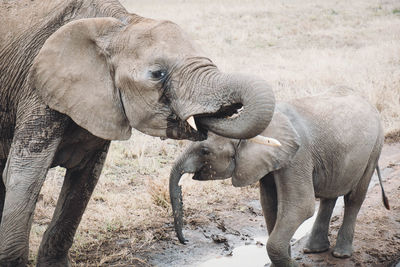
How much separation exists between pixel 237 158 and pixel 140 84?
1.30 metres

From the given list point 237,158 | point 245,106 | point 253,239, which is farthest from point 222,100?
point 253,239

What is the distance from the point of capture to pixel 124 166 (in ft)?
26.1

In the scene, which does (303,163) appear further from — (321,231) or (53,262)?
(53,262)

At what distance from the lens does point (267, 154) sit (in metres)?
4.67

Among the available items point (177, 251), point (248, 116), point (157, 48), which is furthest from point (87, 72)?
point (177, 251)

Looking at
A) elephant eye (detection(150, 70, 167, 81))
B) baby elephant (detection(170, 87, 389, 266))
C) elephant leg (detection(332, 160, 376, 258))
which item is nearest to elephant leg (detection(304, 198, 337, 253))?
baby elephant (detection(170, 87, 389, 266))

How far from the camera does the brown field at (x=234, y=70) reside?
6.09 metres

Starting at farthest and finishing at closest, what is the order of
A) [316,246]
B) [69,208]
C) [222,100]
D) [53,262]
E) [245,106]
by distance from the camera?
[316,246] → [53,262] → [69,208] → [222,100] → [245,106]

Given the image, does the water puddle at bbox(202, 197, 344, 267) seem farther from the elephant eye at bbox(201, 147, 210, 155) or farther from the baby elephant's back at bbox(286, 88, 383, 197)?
the elephant eye at bbox(201, 147, 210, 155)

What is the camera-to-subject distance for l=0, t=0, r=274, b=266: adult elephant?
11.5ft

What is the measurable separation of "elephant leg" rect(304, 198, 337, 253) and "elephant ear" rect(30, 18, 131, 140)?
2.46 metres

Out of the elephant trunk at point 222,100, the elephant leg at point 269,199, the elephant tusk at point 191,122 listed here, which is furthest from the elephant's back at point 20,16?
the elephant leg at point 269,199

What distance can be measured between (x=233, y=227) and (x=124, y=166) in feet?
7.05

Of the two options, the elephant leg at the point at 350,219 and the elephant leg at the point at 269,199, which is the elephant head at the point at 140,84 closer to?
the elephant leg at the point at 269,199
